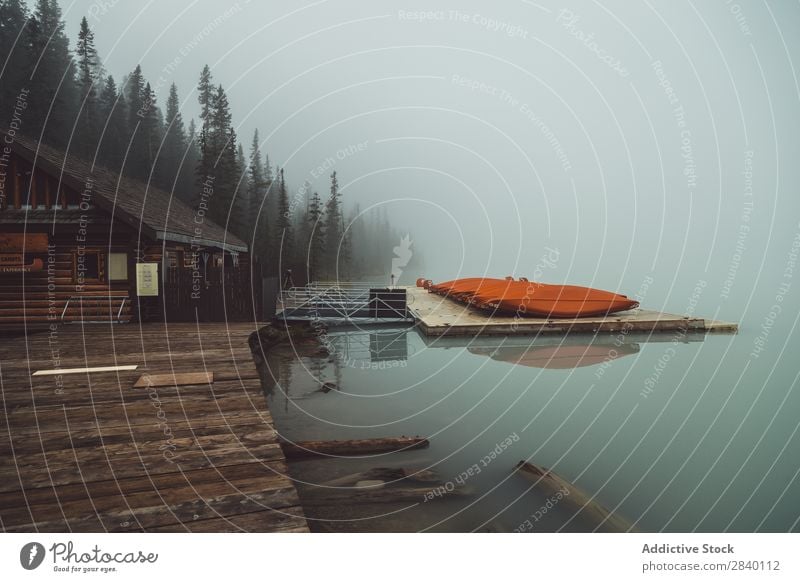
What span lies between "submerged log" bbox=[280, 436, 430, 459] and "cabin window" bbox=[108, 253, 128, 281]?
1169 centimetres

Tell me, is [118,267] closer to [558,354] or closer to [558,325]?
[558,354]

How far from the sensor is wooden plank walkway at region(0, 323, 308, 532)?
3146mm

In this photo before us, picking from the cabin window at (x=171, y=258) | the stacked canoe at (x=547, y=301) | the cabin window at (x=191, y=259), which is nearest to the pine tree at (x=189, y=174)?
the cabin window at (x=191, y=259)

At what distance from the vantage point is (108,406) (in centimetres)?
570

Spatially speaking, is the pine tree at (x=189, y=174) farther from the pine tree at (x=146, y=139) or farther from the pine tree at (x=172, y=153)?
the pine tree at (x=146, y=139)

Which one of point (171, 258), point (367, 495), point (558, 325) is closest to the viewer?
point (367, 495)

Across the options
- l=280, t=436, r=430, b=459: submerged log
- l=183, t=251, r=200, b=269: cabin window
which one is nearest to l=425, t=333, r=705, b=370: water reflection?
l=280, t=436, r=430, b=459: submerged log

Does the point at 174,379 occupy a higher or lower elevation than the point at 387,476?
higher

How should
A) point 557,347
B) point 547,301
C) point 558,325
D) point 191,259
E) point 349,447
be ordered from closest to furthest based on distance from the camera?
1. point 349,447
2. point 557,347
3. point 558,325
4. point 547,301
5. point 191,259

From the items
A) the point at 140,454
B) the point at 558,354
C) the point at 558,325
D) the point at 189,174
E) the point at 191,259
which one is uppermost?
the point at 189,174

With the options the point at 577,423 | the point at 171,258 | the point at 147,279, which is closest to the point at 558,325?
the point at 577,423

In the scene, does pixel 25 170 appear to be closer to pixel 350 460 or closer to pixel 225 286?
pixel 225 286

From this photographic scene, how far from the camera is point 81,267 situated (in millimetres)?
14844

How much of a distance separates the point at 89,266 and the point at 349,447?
13.5 m
